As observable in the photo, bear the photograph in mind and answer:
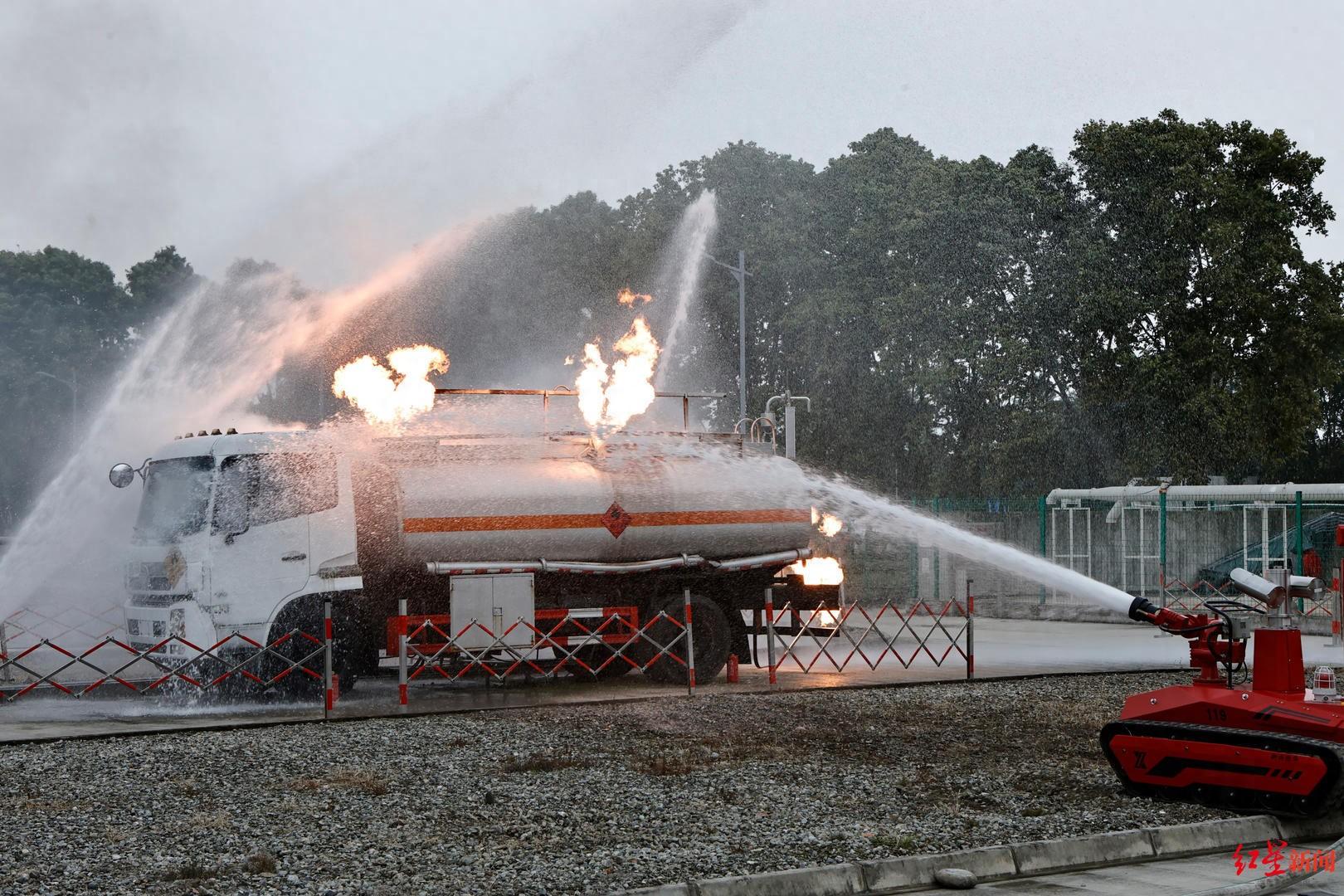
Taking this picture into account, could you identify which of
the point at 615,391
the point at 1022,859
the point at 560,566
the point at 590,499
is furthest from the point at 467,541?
the point at 1022,859

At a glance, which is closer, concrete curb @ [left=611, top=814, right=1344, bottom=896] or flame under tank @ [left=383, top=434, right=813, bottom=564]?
concrete curb @ [left=611, top=814, right=1344, bottom=896]

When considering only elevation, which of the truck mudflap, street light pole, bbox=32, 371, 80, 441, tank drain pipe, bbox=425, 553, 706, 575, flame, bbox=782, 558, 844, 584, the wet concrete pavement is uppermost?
street light pole, bbox=32, 371, 80, 441

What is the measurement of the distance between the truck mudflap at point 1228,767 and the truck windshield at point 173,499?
10649 mm

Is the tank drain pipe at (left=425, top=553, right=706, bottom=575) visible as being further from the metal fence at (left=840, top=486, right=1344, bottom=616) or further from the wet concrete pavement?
the metal fence at (left=840, top=486, right=1344, bottom=616)

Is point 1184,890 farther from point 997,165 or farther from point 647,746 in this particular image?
point 997,165

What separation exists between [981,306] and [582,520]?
1154 inches

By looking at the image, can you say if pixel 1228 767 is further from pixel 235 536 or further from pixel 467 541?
pixel 235 536

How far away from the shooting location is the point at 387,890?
26.1 ft

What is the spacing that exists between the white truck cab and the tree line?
44.6ft

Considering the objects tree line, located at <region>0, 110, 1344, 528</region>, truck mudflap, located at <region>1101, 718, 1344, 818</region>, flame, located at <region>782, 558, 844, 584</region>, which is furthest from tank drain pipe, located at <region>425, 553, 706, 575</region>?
tree line, located at <region>0, 110, 1344, 528</region>

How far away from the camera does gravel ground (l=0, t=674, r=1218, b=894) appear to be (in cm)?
850

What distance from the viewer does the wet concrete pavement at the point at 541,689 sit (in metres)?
15.6

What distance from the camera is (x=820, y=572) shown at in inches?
805

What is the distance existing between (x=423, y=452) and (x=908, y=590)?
21972 mm
